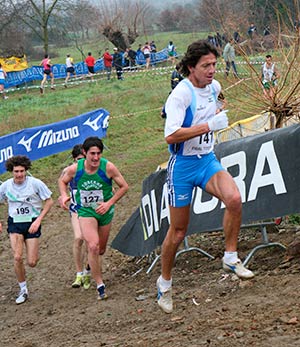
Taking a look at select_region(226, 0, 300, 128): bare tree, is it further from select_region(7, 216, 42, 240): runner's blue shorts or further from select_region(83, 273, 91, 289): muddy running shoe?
select_region(7, 216, 42, 240): runner's blue shorts

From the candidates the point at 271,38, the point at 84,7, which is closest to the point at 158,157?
the point at 271,38

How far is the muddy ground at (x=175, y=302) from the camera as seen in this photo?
595 centimetres

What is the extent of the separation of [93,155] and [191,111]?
8.58 feet

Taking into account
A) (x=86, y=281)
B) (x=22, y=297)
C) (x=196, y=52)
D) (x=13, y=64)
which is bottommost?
(x=13, y=64)

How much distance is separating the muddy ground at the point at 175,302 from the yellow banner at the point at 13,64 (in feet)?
106

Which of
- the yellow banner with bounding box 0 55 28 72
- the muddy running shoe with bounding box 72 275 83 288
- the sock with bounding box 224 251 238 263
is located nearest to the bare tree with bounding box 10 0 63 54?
the yellow banner with bounding box 0 55 28 72

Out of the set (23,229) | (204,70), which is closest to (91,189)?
(23,229)

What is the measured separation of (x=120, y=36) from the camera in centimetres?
4341

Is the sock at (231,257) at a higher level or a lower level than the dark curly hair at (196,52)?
lower

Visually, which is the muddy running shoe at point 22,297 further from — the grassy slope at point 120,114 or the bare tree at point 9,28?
the bare tree at point 9,28

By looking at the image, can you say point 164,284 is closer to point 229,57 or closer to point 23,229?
point 23,229

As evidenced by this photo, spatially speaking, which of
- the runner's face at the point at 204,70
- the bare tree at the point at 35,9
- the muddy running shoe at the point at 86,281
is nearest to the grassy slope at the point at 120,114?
the muddy running shoe at the point at 86,281

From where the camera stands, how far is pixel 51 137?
56.9ft

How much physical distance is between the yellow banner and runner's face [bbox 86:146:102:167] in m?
35.1
